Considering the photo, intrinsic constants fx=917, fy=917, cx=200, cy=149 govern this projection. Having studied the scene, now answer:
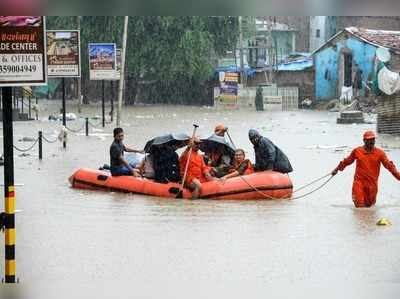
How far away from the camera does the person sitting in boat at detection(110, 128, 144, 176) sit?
17562 millimetres

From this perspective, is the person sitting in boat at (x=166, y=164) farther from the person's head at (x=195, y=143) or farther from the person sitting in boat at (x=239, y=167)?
the person sitting in boat at (x=239, y=167)

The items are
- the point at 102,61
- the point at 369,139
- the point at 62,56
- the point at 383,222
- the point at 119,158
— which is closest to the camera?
the point at 383,222

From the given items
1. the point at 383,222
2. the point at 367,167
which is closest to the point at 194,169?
the point at 367,167

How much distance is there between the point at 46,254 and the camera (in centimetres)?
1140

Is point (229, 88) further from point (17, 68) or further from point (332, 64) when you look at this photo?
point (17, 68)

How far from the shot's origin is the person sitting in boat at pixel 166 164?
674 inches

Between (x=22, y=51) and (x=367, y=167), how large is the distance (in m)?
8.75

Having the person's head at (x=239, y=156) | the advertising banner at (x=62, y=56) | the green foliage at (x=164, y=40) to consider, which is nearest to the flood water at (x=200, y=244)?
the person's head at (x=239, y=156)

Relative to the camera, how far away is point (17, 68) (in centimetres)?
823

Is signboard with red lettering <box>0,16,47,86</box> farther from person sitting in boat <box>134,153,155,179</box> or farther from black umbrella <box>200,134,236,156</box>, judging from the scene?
black umbrella <box>200,134,236,156</box>

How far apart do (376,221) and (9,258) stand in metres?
7.59

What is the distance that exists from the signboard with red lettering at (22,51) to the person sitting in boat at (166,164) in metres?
8.79

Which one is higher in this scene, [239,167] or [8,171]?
[8,171]

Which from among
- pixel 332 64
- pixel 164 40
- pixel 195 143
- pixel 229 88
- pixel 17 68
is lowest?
pixel 195 143
